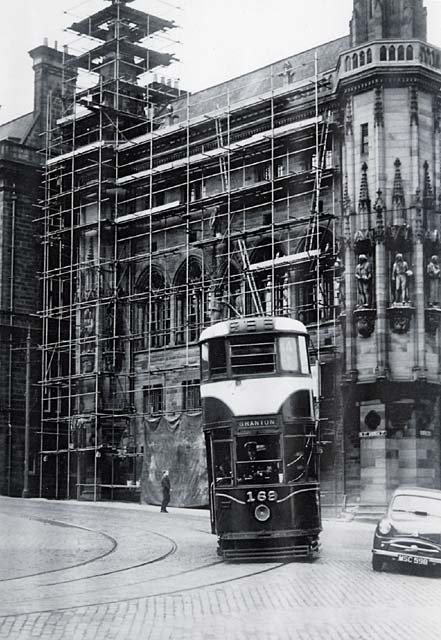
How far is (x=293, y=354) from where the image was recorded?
2380 cm

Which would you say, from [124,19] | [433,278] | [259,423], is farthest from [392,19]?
[259,423]

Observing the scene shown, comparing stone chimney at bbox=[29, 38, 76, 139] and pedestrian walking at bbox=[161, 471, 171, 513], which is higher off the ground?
stone chimney at bbox=[29, 38, 76, 139]

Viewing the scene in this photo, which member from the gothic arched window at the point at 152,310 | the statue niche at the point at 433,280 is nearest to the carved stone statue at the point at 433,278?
the statue niche at the point at 433,280

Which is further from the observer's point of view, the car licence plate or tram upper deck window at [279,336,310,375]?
tram upper deck window at [279,336,310,375]

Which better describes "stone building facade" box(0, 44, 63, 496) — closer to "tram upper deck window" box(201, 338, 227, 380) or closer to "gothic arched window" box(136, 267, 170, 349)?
"gothic arched window" box(136, 267, 170, 349)

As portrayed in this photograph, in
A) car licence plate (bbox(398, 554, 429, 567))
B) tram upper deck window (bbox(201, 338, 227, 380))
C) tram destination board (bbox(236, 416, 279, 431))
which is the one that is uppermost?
tram upper deck window (bbox(201, 338, 227, 380))

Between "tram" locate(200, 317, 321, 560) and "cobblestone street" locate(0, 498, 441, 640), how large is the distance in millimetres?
705

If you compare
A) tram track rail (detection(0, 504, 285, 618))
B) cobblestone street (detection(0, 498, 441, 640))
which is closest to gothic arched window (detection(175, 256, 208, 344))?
cobblestone street (detection(0, 498, 441, 640))

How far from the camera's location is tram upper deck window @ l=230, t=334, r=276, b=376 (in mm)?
23672

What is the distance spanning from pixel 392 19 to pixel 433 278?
→ 9.56m

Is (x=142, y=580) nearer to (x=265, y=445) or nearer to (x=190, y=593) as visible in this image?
(x=190, y=593)

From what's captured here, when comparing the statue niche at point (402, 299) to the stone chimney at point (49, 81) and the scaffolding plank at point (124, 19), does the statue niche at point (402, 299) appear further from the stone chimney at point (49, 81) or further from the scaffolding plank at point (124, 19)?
the stone chimney at point (49, 81)

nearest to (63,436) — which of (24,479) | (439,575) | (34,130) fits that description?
(24,479)

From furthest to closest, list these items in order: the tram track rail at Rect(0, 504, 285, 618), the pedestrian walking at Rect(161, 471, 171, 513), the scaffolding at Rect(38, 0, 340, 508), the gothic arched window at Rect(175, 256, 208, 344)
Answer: the gothic arched window at Rect(175, 256, 208, 344) → the scaffolding at Rect(38, 0, 340, 508) → the pedestrian walking at Rect(161, 471, 171, 513) → the tram track rail at Rect(0, 504, 285, 618)
